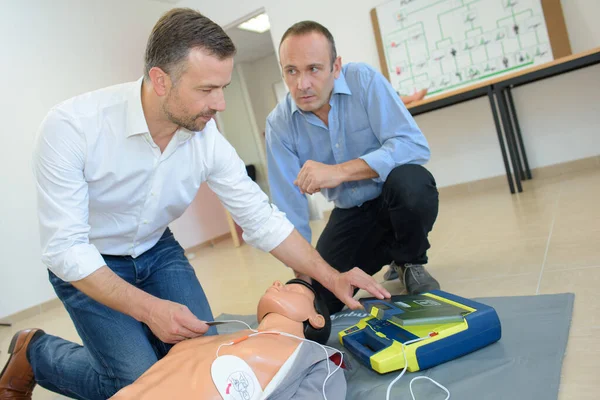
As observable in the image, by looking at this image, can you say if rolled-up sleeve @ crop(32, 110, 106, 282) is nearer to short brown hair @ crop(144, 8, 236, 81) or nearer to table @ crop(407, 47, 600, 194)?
short brown hair @ crop(144, 8, 236, 81)

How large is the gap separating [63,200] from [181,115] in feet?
1.26

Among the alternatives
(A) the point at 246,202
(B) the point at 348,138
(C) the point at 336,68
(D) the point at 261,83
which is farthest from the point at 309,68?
(D) the point at 261,83

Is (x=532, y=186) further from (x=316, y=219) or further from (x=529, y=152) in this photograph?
(x=316, y=219)

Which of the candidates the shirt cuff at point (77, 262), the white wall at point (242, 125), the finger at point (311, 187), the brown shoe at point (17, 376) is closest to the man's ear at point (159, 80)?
the shirt cuff at point (77, 262)

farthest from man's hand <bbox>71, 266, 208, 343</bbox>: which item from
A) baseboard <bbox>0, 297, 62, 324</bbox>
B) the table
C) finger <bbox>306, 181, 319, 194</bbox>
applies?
the table

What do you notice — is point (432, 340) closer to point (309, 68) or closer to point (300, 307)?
point (300, 307)

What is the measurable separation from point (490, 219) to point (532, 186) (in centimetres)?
102

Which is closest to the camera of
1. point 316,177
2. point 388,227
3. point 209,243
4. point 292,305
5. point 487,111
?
point 292,305

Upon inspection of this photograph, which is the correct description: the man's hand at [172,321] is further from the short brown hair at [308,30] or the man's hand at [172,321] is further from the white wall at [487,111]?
the white wall at [487,111]

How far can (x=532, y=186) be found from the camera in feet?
11.8

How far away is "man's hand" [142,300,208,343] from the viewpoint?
3.80ft

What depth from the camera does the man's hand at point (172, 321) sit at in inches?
45.6

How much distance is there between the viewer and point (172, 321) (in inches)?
45.6

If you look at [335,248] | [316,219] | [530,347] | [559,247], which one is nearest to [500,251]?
[559,247]
